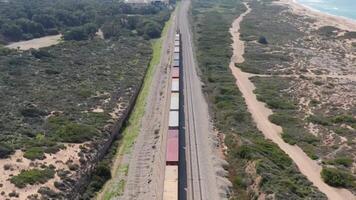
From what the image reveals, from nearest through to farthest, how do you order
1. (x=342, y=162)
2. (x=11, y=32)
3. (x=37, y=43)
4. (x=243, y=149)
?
1. (x=342, y=162)
2. (x=243, y=149)
3. (x=37, y=43)
4. (x=11, y=32)

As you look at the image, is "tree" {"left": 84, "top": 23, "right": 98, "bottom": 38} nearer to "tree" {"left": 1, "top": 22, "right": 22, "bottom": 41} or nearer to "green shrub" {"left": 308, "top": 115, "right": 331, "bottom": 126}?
"tree" {"left": 1, "top": 22, "right": 22, "bottom": 41}

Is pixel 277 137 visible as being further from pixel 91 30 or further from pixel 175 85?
pixel 91 30

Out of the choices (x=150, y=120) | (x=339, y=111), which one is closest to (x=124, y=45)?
(x=150, y=120)

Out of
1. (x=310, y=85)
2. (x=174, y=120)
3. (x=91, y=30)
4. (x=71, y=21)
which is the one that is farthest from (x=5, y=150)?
(x=71, y=21)

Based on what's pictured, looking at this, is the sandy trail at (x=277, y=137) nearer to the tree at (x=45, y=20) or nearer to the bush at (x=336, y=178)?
the bush at (x=336, y=178)

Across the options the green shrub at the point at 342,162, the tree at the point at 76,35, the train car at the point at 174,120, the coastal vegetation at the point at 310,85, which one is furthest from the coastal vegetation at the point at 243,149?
the tree at the point at 76,35

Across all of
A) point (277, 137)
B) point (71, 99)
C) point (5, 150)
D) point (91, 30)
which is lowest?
point (277, 137)
